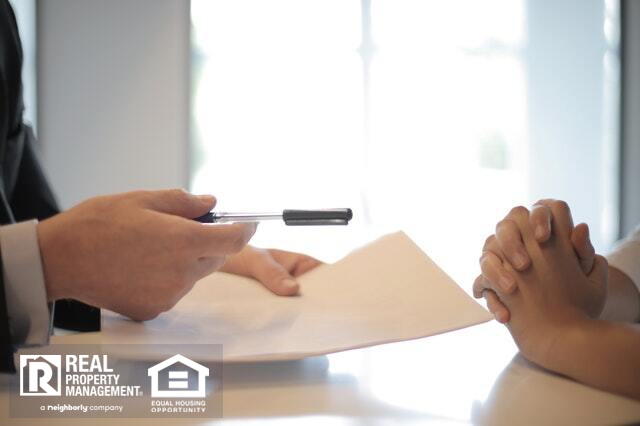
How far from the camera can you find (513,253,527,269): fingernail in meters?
0.48

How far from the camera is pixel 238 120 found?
2939 millimetres

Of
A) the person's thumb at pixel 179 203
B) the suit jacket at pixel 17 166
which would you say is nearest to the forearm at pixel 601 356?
the person's thumb at pixel 179 203

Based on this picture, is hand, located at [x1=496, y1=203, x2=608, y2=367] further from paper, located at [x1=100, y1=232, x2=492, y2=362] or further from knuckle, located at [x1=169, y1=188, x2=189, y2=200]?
knuckle, located at [x1=169, y1=188, x2=189, y2=200]

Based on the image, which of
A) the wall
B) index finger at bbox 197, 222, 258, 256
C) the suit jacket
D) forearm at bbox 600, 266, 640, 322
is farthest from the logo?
the wall

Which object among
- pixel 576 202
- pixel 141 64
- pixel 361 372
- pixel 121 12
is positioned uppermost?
pixel 121 12

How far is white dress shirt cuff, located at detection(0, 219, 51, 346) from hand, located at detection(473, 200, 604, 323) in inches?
15.2

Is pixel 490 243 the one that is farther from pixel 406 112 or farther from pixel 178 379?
pixel 406 112

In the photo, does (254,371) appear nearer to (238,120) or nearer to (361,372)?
(361,372)

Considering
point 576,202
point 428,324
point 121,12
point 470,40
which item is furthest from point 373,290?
point 576,202

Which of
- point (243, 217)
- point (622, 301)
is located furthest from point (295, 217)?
point (622, 301)

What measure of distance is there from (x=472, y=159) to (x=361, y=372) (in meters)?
3.03

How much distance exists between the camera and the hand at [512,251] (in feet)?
1.58

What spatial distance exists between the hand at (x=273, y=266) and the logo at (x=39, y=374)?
9.5 inches

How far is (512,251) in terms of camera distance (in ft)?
1.59
